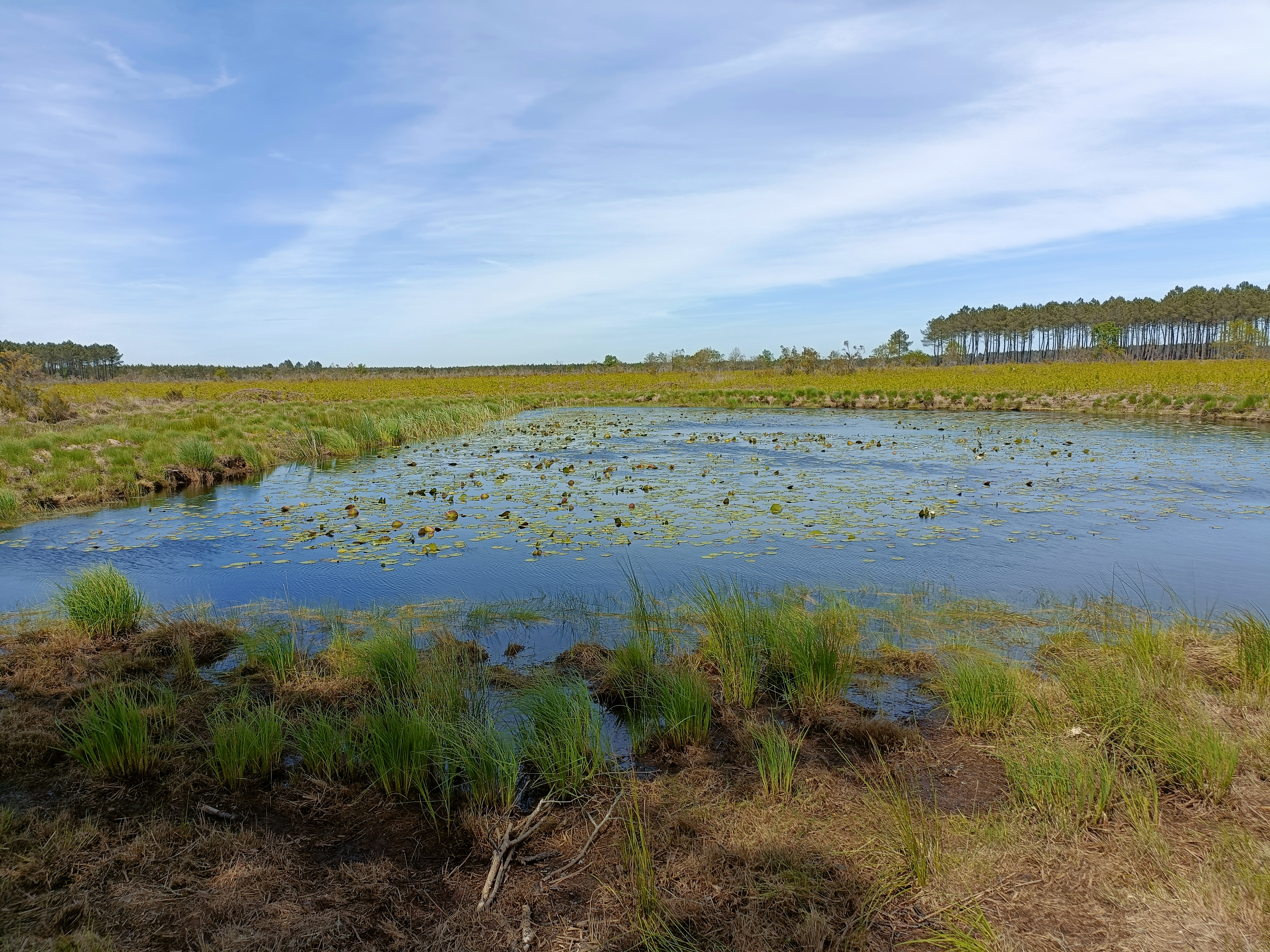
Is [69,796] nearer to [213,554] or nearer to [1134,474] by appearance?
[213,554]

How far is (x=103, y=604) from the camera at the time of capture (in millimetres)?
5969

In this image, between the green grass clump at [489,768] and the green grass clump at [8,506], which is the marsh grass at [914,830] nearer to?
the green grass clump at [489,768]

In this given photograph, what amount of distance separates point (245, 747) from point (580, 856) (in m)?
2.12

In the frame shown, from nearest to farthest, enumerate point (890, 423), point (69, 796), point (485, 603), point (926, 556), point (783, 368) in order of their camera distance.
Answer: point (69, 796)
point (485, 603)
point (926, 556)
point (890, 423)
point (783, 368)

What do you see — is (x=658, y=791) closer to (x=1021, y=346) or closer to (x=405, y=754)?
(x=405, y=754)

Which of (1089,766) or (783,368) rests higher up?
(783,368)

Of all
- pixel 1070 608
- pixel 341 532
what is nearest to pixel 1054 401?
pixel 1070 608

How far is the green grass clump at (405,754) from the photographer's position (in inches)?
149

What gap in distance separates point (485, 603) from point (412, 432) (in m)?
17.9

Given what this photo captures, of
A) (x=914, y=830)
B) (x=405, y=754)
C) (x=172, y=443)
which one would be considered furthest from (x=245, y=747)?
(x=172, y=443)

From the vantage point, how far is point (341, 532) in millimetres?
9953

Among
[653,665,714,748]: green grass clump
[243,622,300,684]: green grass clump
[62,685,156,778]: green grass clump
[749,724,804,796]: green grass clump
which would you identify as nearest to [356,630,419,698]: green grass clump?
[243,622,300,684]: green grass clump

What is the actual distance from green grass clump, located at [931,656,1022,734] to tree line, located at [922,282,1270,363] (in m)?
83.3

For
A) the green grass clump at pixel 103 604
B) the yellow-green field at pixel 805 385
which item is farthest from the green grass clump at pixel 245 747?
the yellow-green field at pixel 805 385
